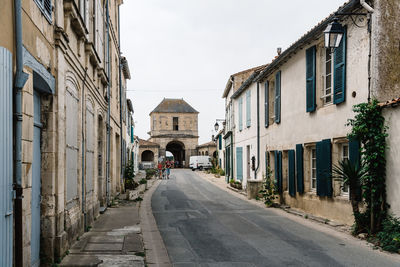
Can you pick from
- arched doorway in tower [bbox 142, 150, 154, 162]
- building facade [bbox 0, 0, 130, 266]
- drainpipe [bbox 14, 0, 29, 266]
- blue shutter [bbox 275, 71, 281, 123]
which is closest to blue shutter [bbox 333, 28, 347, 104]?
blue shutter [bbox 275, 71, 281, 123]

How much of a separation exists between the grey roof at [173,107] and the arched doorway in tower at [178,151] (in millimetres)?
5425

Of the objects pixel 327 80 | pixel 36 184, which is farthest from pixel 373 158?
pixel 36 184

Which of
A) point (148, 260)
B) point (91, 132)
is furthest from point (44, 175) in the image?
point (91, 132)

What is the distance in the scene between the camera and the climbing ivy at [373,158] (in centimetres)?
804

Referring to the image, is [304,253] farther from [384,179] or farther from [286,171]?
[286,171]

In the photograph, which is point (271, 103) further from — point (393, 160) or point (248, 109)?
point (393, 160)

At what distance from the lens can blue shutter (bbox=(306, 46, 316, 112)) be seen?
37.6 feet

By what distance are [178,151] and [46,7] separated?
65.9 meters

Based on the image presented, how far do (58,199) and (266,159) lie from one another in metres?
11.8

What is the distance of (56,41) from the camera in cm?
590

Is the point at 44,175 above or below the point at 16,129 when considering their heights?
below

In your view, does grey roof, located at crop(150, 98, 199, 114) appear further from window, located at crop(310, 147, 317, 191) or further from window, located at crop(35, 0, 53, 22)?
window, located at crop(35, 0, 53, 22)

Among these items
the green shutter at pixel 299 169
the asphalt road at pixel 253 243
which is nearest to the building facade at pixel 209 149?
the green shutter at pixel 299 169

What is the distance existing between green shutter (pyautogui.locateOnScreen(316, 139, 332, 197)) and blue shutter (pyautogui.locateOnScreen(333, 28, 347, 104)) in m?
1.21
